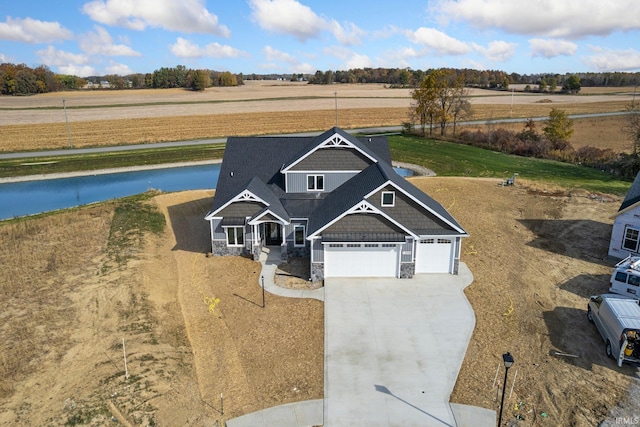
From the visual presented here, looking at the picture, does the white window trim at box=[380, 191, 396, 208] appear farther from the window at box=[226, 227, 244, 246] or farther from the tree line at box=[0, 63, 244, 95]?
the tree line at box=[0, 63, 244, 95]

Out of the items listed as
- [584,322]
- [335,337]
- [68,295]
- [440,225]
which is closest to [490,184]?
[440,225]

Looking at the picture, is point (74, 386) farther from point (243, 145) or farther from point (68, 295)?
point (243, 145)

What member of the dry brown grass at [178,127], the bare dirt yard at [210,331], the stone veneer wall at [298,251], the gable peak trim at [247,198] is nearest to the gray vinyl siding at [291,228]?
the stone veneer wall at [298,251]

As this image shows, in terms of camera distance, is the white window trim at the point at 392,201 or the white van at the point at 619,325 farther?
the white window trim at the point at 392,201

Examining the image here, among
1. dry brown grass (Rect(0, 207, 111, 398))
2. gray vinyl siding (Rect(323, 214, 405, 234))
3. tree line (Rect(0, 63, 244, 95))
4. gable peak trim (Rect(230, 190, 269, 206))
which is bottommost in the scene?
dry brown grass (Rect(0, 207, 111, 398))

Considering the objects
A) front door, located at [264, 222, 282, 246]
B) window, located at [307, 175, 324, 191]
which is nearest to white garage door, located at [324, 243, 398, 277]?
front door, located at [264, 222, 282, 246]

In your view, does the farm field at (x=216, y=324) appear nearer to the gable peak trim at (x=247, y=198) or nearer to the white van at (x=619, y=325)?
the white van at (x=619, y=325)
